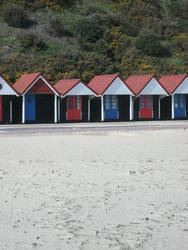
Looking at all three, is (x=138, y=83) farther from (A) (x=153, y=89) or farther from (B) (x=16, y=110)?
(B) (x=16, y=110)

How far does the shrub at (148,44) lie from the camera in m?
78.9

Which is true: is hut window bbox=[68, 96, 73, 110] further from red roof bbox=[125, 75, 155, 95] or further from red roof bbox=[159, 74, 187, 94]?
red roof bbox=[159, 74, 187, 94]

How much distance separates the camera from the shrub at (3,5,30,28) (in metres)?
78.6

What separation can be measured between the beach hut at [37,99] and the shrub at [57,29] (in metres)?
37.3

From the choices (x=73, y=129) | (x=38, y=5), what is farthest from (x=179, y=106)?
(x=38, y=5)

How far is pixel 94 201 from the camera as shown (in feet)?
30.1

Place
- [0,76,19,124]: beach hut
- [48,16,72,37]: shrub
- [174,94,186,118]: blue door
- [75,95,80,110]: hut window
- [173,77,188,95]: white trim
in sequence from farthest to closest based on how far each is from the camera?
[48,16,72,37]: shrub < [174,94,186,118]: blue door < [173,77,188,95]: white trim < [75,95,80,110]: hut window < [0,76,19,124]: beach hut

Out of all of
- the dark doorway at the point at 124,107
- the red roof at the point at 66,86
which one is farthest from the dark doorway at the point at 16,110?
the dark doorway at the point at 124,107

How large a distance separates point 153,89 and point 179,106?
3.77 meters

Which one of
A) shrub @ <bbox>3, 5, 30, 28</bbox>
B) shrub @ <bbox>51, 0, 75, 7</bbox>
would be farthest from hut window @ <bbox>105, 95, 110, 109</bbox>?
shrub @ <bbox>51, 0, 75, 7</bbox>

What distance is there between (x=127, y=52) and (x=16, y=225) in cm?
7050

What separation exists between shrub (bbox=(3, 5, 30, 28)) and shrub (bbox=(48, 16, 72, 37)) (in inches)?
146

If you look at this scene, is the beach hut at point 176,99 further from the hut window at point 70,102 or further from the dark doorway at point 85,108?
the hut window at point 70,102

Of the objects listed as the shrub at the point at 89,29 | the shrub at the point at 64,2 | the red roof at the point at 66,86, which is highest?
the shrub at the point at 64,2
